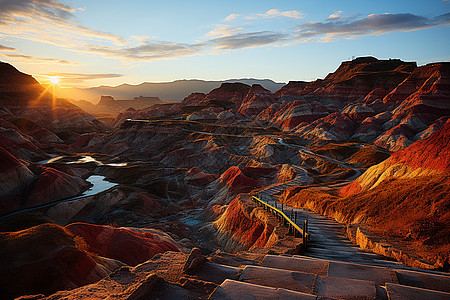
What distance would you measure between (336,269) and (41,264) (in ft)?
51.4

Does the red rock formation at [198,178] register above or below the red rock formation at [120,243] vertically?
below

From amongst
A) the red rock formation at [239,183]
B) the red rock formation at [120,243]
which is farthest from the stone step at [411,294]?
the red rock formation at [239,183]

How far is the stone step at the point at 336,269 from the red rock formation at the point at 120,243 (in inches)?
810

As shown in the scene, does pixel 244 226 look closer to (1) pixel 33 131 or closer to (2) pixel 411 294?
(2) pixel 411 294

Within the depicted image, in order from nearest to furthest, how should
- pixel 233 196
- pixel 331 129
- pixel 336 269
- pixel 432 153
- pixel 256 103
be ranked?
pixel 336 269, pixel 432 153, pixel 233 196, pixel 331 129, pixel 256 103

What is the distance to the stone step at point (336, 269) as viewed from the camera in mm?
6887

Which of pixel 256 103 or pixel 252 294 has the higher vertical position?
pixel 256 103

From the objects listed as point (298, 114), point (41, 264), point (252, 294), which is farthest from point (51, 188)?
point (298, 114)

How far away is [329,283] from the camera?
6277 millimetres

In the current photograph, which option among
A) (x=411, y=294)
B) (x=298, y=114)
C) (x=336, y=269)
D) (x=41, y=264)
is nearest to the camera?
(x=411, y=294)

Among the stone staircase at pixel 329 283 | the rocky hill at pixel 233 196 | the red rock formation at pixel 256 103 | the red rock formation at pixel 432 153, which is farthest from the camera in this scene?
the red rock formation at pixel 256 103

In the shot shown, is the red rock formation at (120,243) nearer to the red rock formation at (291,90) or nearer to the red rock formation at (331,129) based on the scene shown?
the red rock formation at (331,129)

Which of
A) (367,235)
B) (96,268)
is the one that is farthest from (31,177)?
(367,235)

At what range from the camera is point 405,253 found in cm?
969
